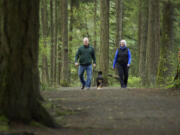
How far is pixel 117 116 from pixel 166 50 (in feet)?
36.0

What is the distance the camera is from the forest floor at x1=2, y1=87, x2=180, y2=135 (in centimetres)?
621

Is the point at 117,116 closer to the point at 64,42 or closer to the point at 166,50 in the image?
the point at 166,50

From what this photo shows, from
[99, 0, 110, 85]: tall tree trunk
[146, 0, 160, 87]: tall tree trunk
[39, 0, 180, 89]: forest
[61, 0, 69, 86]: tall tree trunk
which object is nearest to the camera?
[39, 0, 180, 89]: forest

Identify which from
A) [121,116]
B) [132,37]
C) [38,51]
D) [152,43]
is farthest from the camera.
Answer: [132,37]

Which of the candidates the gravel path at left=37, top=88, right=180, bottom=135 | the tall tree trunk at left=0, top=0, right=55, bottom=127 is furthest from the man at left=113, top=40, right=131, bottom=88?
the tall tree trunk at left=0, top=0, right=55, bottom=127

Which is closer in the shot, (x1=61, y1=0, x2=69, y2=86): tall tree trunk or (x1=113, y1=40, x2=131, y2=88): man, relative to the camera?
(x1=113, y1=40, x2=131, y2=88): man

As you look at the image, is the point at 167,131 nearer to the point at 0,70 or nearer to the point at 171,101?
the point at 0,70

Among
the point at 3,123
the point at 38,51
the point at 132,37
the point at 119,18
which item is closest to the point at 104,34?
the point at 119,18

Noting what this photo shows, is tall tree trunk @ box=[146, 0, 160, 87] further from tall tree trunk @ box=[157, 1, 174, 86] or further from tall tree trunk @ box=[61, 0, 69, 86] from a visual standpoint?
tall tree trunk @ box=[61, 0, 69, 86]

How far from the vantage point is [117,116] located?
7688 millimetres

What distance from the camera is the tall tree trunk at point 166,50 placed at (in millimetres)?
17734

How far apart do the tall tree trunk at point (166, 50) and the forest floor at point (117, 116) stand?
6.90 metres

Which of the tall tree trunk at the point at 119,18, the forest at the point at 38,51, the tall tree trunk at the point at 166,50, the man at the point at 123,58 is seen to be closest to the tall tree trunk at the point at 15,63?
the forest at the point at 38,51

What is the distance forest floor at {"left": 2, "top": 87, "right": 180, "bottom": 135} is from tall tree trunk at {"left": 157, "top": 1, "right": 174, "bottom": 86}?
6897mm
